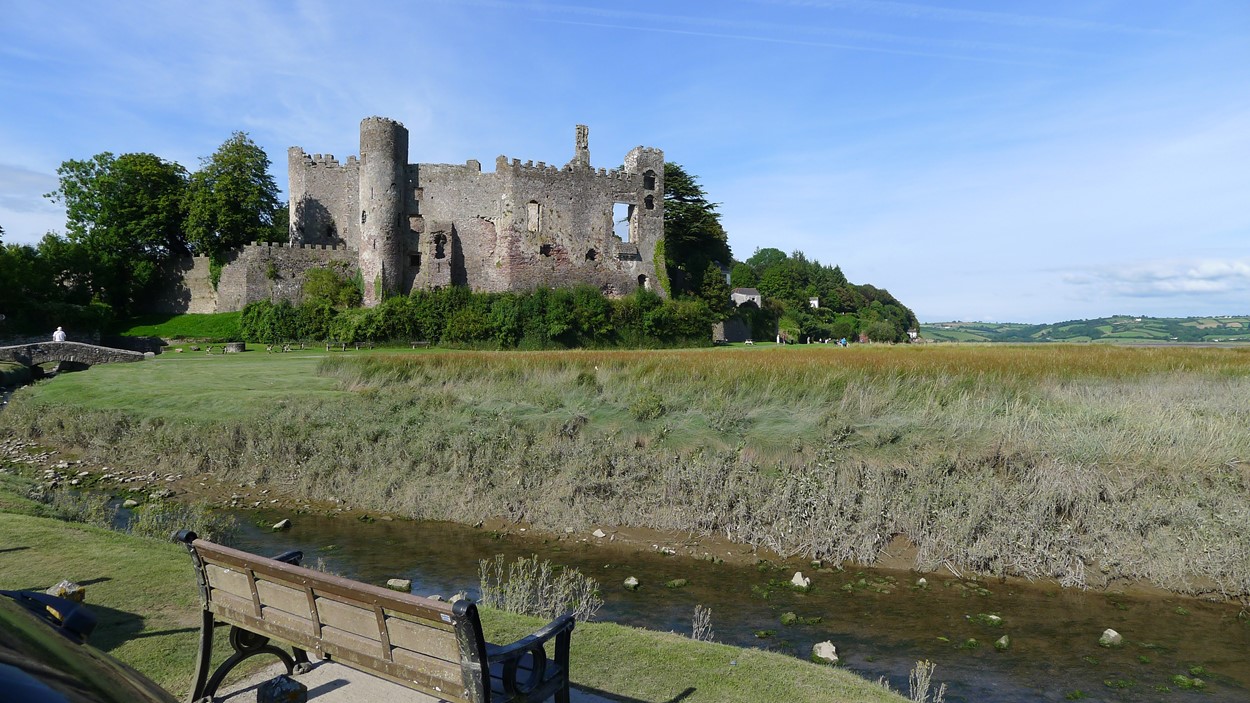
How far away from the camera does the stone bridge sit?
88.9 feet

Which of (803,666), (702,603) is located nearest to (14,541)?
(702,603)

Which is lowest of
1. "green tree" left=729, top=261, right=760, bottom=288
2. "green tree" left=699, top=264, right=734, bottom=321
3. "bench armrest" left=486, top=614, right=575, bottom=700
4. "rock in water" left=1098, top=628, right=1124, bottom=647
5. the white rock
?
"rock in water" left=1098, top=628, right=1124, bottom=647

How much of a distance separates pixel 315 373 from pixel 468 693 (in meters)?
21.2

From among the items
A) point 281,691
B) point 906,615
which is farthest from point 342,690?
point 906,615

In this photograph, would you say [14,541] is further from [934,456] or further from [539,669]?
[934,456]

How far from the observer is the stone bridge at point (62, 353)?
2709 cm

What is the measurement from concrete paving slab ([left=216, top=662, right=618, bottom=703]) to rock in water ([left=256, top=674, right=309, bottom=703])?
25 cm

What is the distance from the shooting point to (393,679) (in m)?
3.59

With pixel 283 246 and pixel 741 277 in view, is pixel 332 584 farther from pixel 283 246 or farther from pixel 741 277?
pixel 741 277

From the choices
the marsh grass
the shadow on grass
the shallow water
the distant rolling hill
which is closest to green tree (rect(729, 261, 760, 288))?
the distant rolling hill

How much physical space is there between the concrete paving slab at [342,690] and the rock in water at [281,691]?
254 mm

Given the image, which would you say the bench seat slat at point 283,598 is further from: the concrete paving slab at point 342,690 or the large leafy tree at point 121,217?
the large leafy tree at point 121,217

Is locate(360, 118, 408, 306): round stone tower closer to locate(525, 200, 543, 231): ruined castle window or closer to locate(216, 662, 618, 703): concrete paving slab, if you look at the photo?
locate(525, 200, 543, 231): ruined castle window

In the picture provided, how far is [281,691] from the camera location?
4.16 meters
